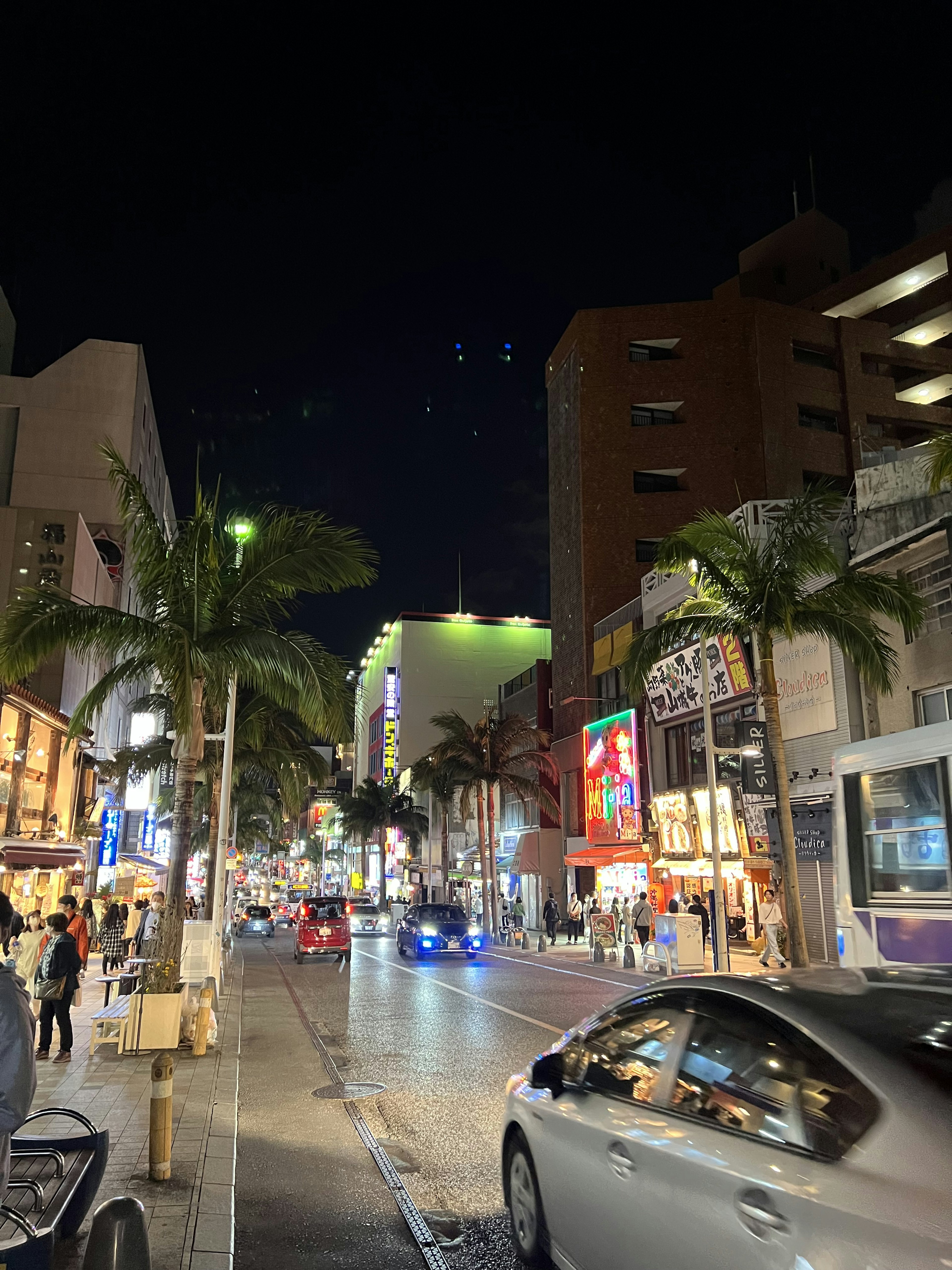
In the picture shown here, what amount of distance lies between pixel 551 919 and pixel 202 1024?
85.5 ft

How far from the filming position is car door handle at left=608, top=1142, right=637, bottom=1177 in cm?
388

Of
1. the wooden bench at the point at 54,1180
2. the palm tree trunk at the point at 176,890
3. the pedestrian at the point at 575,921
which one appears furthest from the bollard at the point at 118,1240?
the pedestrian at the point at 575,921

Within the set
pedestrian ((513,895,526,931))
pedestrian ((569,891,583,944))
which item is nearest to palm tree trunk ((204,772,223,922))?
pedestrian ((569,891,583,944))

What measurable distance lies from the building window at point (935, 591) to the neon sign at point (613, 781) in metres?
16.2

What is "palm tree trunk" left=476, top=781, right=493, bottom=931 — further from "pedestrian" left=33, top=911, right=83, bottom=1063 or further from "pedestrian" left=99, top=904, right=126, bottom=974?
"pedestrian" left=33, top=911, right=83, bottom=1063

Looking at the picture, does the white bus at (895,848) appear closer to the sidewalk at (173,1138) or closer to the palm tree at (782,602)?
the sidewalk at (173,1138)

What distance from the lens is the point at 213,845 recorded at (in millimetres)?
25062

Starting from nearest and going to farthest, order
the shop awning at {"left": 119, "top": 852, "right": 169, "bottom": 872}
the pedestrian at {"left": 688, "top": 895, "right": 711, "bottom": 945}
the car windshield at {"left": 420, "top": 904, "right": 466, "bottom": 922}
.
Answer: the pedestrian at {"left": 688, "top": 895, "right": 711, "bottom": 945} → the car windshield at {"left": 420, "top": 904, "right": 466, "bottom": 922} → the shop awning at {"left": 119, "top": 852, "right": 169, "bottom": 872}

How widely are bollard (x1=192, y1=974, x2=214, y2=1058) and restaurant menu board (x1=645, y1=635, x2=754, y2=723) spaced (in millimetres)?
16290

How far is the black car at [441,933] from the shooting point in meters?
28.8

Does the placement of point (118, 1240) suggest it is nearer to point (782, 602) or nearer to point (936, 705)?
point (782, 602)

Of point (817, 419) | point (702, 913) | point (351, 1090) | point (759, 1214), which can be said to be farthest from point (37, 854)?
point (817, 419)

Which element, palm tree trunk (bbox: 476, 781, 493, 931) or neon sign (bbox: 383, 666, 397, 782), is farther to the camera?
neon sign (bbox: 383, 666, 397, 782)

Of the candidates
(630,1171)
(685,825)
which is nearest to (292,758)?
(685,825)
